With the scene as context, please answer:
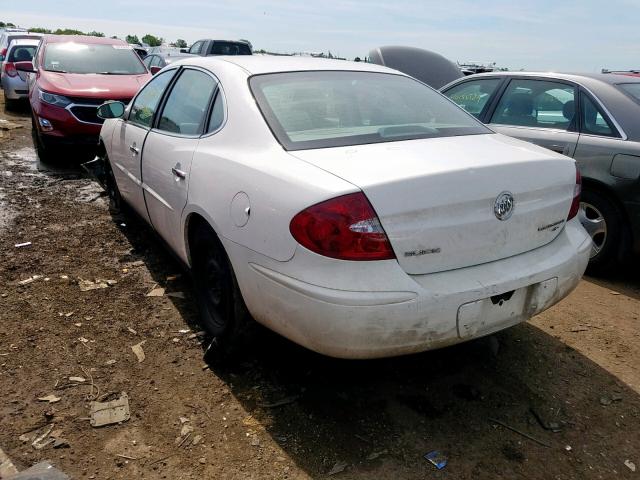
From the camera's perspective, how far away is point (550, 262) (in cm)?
251

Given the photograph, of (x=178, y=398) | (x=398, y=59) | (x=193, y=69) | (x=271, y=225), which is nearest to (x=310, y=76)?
(x=193, y=69)

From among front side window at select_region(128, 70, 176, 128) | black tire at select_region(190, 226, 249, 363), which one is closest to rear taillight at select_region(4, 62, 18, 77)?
front side window at select_region(128, 70, 176, 128)

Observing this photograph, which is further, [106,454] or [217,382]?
[217,382]

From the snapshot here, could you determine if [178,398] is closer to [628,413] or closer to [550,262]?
[550,262]

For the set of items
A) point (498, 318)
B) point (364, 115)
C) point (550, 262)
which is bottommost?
point (498, 318)

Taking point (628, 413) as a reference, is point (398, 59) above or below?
above

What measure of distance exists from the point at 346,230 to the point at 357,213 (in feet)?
0.25

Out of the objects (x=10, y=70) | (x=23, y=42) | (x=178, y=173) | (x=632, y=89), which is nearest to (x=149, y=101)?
(x=178, y=173)

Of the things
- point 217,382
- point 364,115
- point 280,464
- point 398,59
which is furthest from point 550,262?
point 398,59

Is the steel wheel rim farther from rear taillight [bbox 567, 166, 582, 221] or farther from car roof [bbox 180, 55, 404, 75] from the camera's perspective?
car roof [bbox 180, 55, 404, 75]

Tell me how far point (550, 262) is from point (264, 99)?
162 centimetres

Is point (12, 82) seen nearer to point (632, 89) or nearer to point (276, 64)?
point (276, 64)

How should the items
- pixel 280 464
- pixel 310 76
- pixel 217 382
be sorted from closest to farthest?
pixel 280 464 < pixel 217 382 < pixel 310 76

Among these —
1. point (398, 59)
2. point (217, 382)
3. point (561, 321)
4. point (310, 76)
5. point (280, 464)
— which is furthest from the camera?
point (398, 59)
